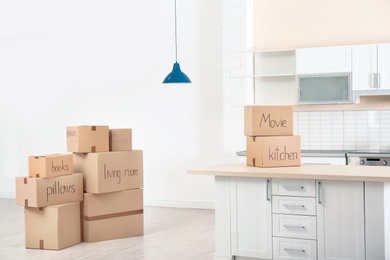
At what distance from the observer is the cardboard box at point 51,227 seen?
571 centimetres

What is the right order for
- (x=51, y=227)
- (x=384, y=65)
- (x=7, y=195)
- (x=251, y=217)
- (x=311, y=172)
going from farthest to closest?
(x=7, y=195)
(x=384, y=65)
(x=51, y=227)
(x=251, y=217)
(x=311, y=172)

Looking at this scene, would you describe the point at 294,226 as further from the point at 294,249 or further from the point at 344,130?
the point at 344,130

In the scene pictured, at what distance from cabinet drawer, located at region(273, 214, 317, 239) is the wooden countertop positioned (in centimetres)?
32

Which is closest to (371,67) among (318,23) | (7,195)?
(318,23)

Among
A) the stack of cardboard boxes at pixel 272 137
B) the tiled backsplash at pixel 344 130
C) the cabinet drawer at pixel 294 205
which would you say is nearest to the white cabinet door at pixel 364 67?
the tiled backsplash at pixel 344 130

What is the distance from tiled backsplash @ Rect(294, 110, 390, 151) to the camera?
7234 mm

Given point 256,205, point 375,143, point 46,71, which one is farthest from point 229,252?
point 46,71

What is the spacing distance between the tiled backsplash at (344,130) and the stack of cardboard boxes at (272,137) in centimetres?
242

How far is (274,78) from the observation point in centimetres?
769

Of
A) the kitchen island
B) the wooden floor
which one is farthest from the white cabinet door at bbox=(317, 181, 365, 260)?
the wooden floor

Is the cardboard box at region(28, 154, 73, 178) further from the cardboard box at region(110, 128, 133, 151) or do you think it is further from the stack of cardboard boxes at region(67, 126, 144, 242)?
the cardboard box at region(110, 128, 133, 151)

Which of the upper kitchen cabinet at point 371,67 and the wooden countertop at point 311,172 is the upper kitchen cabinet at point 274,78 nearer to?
the upper kitchen cabinet at point 371,67

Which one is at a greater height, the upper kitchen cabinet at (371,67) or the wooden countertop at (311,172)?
the upper kitchen cabinet at (371,67)

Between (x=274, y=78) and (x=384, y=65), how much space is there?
53.6 inches
